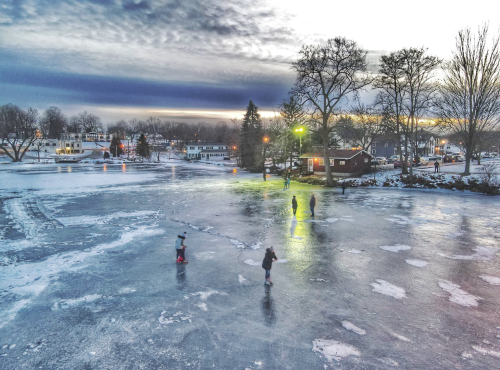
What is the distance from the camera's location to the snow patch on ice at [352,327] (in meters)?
6.06

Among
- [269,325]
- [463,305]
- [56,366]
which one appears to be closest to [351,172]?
[463,305]

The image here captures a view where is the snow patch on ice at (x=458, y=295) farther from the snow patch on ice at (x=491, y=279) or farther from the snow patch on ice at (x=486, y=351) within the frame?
the snow patch on ice at (x=486, y=351)

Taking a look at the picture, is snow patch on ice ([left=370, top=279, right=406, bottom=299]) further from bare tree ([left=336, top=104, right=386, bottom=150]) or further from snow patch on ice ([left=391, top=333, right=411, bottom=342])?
bare tree ([left=336, top=104, right=386, bottom=150])

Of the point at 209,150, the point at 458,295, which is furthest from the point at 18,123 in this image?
the point at 458,295

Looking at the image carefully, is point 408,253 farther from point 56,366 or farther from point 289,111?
point 289,111

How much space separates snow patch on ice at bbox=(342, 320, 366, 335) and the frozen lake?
4 cm

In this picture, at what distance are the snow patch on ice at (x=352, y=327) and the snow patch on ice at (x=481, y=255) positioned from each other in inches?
261

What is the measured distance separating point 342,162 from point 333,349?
3822cm

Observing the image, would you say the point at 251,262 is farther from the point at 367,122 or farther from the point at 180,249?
the point at 367,122

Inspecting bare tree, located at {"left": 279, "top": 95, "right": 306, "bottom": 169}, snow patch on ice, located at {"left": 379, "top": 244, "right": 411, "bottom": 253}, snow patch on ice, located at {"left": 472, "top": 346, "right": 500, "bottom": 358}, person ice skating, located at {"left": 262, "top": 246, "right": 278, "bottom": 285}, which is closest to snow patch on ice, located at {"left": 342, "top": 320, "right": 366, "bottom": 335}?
snow patch on ice, located at {"left": 472, "top": 346, "right": 500, "bottom": 358}

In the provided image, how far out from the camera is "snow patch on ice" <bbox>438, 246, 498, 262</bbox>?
10.2 meters

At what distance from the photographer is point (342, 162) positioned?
41.1 meters

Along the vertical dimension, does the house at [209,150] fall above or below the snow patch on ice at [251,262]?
above

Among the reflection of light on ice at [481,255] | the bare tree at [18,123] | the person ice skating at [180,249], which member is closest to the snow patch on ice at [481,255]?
the reflection of light on ice at [481,255]
